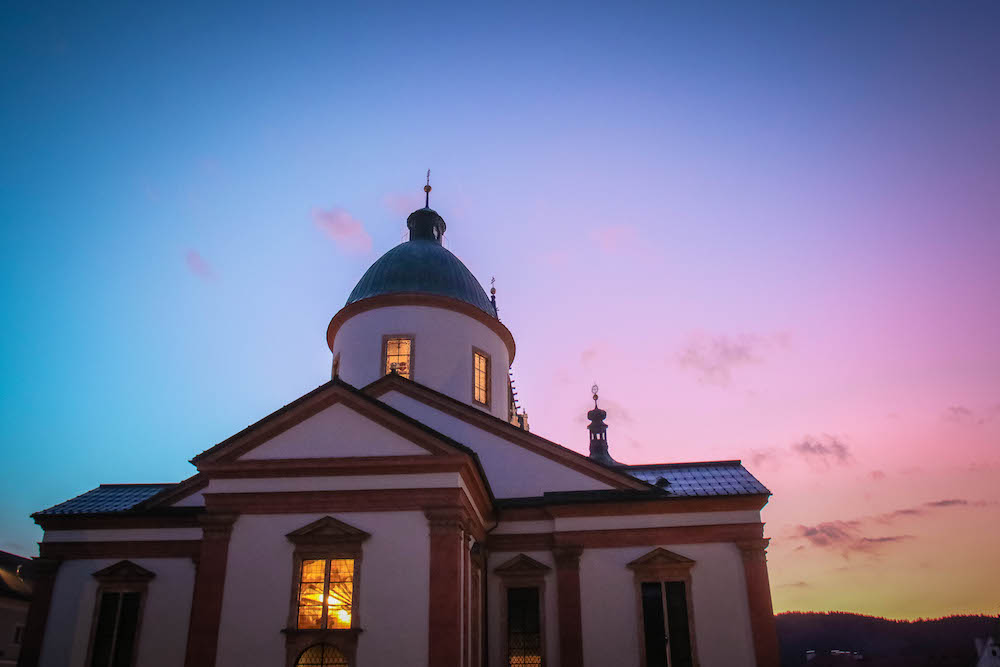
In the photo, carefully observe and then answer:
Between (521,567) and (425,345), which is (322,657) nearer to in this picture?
(521,567)

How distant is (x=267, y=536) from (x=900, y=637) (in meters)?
32.8

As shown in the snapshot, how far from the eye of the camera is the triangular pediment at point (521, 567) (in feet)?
57.7

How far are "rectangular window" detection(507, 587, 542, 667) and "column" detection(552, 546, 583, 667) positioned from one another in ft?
1.92

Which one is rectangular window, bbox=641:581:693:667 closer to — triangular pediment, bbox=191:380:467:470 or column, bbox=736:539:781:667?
column, bbox=736:539:781:667

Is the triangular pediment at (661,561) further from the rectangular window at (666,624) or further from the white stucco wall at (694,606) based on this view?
the rectangular window at (666,624)

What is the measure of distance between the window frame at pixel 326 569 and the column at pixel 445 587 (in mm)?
1344

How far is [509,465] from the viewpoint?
19.1 m

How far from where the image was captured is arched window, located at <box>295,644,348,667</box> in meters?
13.4

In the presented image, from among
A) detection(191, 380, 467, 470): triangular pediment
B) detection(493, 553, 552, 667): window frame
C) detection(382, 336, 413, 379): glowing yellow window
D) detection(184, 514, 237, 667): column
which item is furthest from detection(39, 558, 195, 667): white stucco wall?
detection(382, 336, 413, 379): glowing yellow window

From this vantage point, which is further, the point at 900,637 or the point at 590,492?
the point at 900,637

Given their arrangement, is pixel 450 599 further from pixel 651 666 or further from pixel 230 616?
pixel 651 666

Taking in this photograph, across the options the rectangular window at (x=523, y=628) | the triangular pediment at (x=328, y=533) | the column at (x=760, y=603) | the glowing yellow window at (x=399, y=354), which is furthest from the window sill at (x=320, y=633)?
the glowing yellow window at (x=399, y=354)

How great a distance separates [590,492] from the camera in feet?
61.2

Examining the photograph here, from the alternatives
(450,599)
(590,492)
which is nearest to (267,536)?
(450,599)
